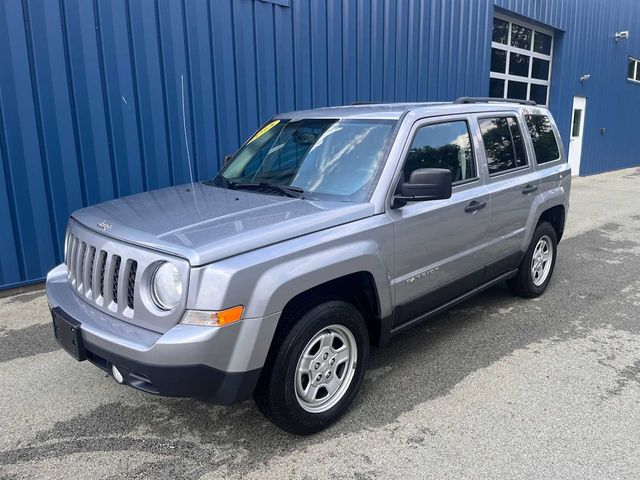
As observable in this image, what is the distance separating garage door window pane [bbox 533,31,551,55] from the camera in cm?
1425

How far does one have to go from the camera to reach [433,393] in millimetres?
3510

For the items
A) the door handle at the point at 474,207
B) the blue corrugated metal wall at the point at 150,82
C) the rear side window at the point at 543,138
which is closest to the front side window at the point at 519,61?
the blue corrugated metal wall at the point at 150,82

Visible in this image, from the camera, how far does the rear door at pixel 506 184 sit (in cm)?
427

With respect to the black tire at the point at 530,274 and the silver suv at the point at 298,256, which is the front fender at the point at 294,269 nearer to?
the silver suv at the point at 298,256

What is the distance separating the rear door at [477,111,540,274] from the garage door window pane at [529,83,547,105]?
36.7 ft

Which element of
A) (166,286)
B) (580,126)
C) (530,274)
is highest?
(580,126)

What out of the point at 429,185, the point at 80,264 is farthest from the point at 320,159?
the point at 80,264

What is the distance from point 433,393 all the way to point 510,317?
5.45 ft

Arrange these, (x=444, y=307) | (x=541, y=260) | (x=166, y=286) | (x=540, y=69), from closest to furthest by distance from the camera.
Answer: (x=166, y=286) < (x=444, y=307) < (x=541, y=260) < (x=540, y=69)

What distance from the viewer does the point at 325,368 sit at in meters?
3.07

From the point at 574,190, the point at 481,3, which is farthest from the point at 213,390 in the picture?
the point at 574,190

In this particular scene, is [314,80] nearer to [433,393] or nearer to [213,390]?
[433,393]

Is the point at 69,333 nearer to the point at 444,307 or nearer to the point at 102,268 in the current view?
the point at 102,268

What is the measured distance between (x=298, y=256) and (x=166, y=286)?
26.7 inches
